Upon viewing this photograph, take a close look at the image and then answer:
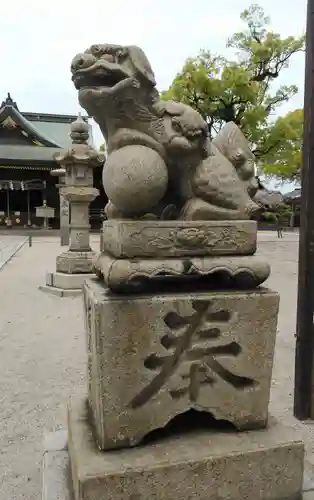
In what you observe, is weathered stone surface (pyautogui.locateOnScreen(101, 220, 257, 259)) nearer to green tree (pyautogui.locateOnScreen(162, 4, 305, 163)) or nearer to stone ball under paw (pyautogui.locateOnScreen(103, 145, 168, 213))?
stone ball under paw (pyautogui.locateOnScreen(103, 145, 168, 213))

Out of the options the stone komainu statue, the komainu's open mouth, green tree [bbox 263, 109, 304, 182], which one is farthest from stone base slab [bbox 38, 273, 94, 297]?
green tree [bbox 263, 109, 304, 182]

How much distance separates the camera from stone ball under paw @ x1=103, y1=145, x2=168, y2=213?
150cm

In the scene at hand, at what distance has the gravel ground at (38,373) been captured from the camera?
90.0 inches

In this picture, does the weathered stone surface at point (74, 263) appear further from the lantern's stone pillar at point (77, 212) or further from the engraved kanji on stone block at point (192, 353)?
the engraved kanji on stone block at point (192, 353)

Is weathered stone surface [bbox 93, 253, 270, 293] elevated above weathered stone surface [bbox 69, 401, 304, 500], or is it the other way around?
weathered stone surface [bbox 93, 253, 270, 293]

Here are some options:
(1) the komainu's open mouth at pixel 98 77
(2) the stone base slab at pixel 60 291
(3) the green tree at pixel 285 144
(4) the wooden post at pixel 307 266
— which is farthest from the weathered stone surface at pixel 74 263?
(3) the green tree at pixel 285 144

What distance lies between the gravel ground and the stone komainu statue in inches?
57.1

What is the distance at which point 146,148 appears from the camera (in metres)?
Result: 1.56

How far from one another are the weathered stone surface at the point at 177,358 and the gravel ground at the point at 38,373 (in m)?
0.87

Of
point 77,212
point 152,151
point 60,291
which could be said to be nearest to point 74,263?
point 60,291

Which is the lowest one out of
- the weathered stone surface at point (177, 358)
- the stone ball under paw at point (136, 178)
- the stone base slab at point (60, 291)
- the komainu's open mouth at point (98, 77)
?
the stone base slab at point (60, 291)

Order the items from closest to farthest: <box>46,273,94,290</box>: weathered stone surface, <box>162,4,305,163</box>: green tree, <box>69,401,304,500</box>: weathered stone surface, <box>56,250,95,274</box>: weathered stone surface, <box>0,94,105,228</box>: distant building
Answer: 1. <box>69,401,304,500</box>: weathered stone surface
2. <box>46,273,94,290</box>: weathered stone surface
3. <box>56,250,95,274</box>: weathered stone surface
4. <box>162,4,305,163</box>: green tree
5. <box>0,94,105,228</box>: distant building

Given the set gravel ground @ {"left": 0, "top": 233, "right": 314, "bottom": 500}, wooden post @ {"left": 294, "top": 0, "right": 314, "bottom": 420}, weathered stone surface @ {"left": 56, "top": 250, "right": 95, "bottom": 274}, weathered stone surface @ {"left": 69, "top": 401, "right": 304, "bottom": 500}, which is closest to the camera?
weathered stone surface @ {"left": 69, "top": 401, "right": 304, "bottom": 500}

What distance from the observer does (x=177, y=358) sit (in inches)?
59.5
